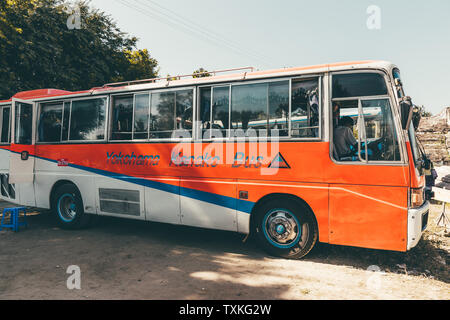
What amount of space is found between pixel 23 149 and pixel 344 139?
8.13 m

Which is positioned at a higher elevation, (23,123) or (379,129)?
(23,123)

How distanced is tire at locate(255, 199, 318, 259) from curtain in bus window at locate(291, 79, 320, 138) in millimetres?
1256

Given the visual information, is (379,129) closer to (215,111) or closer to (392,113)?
(392,113)

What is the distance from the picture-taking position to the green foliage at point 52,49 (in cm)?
1255

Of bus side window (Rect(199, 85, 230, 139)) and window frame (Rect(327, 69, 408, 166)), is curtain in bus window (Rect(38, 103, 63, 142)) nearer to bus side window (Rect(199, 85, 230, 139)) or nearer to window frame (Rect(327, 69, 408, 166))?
bus side window (Rect(199, 85, 230, 139))

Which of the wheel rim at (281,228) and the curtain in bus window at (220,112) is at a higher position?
the curtain in bus window at (220,112)

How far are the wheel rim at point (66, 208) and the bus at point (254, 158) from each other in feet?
0.09

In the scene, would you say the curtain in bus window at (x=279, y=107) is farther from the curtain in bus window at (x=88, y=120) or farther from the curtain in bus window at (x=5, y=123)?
the curtain in bus window at (x=5, y=123)

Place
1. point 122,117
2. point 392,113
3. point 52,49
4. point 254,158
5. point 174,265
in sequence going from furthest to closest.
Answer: point 52,49, point 122,117, point 254,158, point 174,265, point 392,113

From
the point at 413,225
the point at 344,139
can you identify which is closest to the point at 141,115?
the point at 344,139

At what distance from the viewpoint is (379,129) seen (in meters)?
5.02

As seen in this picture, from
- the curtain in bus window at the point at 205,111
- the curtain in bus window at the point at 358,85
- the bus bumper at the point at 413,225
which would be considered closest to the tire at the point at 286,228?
the bus bumper at the point at 413,225

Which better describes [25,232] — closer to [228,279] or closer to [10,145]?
[10,145]

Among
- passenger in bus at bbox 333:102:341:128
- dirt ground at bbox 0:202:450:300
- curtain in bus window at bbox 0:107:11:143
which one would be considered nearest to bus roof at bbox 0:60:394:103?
passenger in bus at bbox 333:102:341:128
